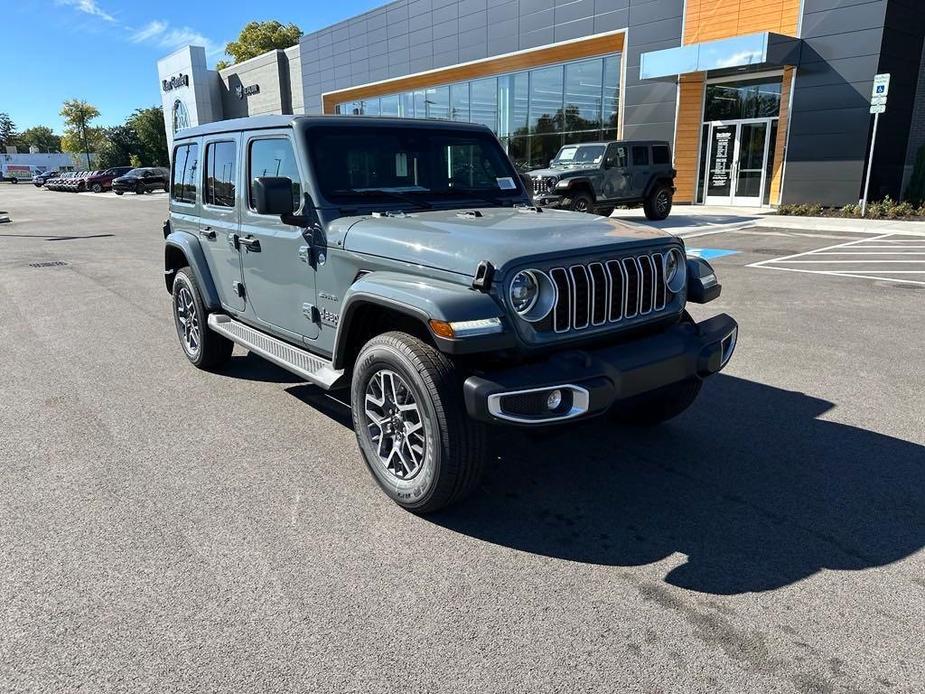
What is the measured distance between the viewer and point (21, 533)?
3355 mm

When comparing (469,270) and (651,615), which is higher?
(469,270)

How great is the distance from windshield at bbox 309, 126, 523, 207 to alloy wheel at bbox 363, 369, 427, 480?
4.20ft

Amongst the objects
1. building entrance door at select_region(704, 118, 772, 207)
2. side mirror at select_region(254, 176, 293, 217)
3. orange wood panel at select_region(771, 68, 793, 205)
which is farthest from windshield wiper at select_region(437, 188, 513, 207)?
building entrance door at select_region(704, 118, 772, 207)

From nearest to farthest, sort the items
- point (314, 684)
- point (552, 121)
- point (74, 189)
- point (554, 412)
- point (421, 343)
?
point (314, 684)
point (554, 412)
point (421, 343)
point (552, 121)
point (74, 189)

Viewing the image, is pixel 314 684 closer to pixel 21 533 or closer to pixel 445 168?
pixel 21 533

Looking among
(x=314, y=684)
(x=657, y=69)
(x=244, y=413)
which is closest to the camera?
(x=314, y=684)

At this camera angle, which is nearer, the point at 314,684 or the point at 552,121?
the point at 314,684

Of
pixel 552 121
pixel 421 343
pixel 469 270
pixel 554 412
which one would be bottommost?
pixel 554 412

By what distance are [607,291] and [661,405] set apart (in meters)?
1.29

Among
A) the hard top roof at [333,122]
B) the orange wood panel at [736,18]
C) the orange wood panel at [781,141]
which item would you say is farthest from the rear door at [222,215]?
the orange wood panel at [736,18]

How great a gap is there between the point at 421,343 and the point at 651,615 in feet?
5.15

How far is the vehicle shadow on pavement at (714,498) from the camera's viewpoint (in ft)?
10.1

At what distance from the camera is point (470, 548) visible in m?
3.20

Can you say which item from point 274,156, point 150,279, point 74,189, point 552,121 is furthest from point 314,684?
point 74,189
